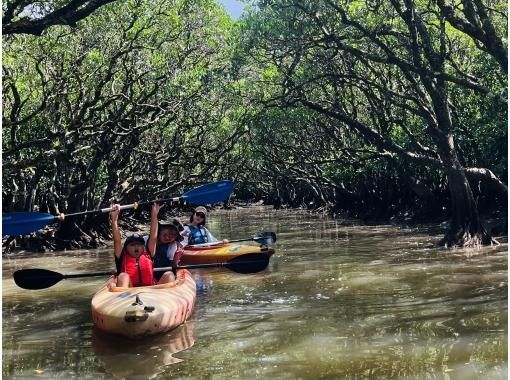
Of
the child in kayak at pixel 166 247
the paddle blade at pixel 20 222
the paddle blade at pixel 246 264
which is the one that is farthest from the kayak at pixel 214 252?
the paddle blade at pixel 20 222

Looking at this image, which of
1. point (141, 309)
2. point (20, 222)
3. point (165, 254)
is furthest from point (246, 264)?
point (20, 222)

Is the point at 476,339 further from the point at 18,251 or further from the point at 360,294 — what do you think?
the point at 18,251

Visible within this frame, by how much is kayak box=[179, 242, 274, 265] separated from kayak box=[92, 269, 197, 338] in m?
4.77

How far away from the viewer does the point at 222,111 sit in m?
26.8

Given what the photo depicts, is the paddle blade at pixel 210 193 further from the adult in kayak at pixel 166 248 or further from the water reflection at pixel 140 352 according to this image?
the water reflection at pixel 140 352

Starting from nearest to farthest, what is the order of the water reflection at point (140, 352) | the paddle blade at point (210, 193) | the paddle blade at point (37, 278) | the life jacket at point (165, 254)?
the water reflection at point (140, 352)
the paddle blade at point (37, 278)
the life jacket at point (165, 254)
the paddle blade at point (210, 193)

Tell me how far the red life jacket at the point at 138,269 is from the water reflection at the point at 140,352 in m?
1.00

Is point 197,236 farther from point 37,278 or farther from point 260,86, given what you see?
point 260,86

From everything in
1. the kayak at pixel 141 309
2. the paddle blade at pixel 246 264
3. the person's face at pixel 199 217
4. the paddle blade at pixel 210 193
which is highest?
the paddle blade at pixel 210 193

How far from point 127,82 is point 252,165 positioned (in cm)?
3346

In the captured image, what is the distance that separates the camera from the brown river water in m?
5.99

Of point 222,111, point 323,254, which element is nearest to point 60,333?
point 323,254

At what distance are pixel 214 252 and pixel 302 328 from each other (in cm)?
590

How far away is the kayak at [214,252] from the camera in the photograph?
13.1 metres
